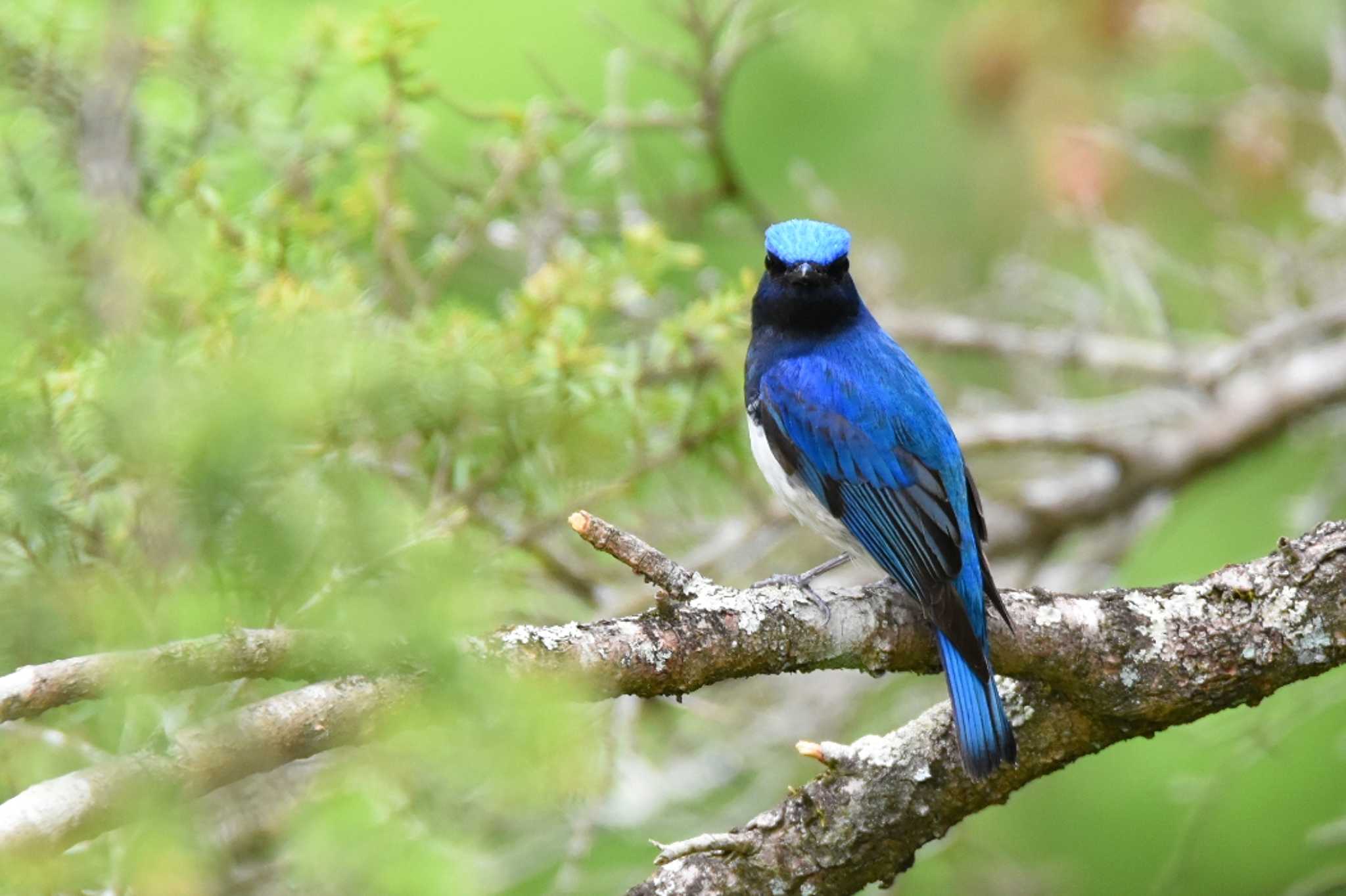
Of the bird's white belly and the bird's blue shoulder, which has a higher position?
the bird's blue shoulder

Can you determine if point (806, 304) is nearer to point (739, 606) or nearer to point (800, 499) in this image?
point (800, 499)

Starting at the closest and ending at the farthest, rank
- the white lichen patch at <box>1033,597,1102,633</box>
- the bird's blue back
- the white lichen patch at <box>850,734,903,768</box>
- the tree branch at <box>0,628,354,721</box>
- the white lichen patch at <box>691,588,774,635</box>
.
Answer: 1. the tree branch at <box>0,628,354,721</box>
2. the white lichen patch at <box>691,588,774,635</box>
3. the white lichen patch at <box>850,734,903,768</box>
4. the white lichen patch at <box>1033,597,1102,633</box>
5. the bird's blue back

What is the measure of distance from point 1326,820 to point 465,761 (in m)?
5.45

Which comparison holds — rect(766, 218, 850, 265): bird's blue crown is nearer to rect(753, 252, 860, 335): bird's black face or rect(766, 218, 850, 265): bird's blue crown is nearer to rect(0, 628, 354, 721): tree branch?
rect(753, 252, 860, 335): bird's black face

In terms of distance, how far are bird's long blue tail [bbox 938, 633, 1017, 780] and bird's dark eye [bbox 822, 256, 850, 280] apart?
4.91 ft

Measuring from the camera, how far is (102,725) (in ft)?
8.63

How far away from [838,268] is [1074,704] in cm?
154

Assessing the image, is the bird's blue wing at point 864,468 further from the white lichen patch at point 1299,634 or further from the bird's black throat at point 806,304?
the white lichen patch at point 1299,634

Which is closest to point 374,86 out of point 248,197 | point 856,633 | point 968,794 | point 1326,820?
point 248,197

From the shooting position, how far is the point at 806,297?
425cm

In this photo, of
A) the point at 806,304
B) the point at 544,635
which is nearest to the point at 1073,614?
the point at 544,635

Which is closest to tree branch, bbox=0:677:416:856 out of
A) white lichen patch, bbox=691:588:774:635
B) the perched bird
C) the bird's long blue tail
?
white lichen patch, bbox=691:588:774:635

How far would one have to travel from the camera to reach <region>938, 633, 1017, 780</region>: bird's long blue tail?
3014 millimetres

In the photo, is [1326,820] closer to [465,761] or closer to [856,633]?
[856,633]
